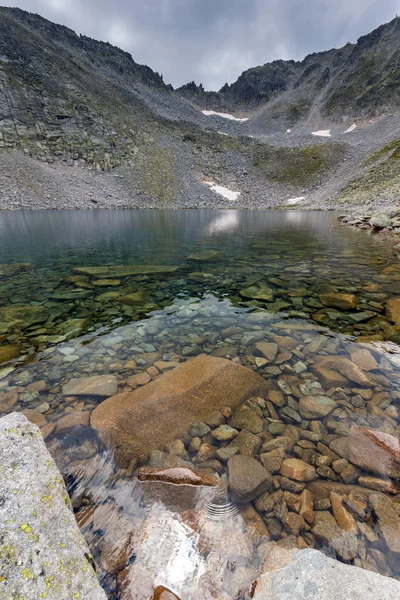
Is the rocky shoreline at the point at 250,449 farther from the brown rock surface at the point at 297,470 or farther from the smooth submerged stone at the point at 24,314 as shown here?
the smooth submerged stone at the point at 24,314

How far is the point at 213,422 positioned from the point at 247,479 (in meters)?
0.97

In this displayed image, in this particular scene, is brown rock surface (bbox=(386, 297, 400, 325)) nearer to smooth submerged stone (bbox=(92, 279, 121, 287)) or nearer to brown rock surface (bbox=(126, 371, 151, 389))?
brown rock surface (bbox=(126, 371, 151, 389))

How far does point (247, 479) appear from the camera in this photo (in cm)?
292

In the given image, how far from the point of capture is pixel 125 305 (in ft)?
26.8

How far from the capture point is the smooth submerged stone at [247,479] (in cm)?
280

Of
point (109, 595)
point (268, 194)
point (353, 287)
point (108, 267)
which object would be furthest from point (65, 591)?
point (268, 194)

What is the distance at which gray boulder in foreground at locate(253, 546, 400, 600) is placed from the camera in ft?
5.35

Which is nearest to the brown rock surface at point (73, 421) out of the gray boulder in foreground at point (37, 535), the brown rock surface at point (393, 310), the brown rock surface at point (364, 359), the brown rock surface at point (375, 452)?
the gray boulder in foreground at point (37, 535)

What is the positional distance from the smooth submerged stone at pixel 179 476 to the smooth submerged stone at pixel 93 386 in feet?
5.61

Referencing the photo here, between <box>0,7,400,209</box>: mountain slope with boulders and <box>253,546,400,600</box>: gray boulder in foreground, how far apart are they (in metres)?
57.0

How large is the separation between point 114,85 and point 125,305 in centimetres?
14486

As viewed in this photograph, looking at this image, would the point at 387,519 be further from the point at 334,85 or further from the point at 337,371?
the point at 334,85

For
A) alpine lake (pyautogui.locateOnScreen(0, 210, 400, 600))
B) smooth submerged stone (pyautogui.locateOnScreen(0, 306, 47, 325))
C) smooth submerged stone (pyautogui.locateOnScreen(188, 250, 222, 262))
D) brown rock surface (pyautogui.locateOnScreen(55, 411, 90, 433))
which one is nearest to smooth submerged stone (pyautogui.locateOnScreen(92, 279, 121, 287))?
alpine lake (pyautogui.locateOnScreen(0, 210, 400, 600))

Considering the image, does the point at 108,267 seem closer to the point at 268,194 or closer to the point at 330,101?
the point at 268,194
